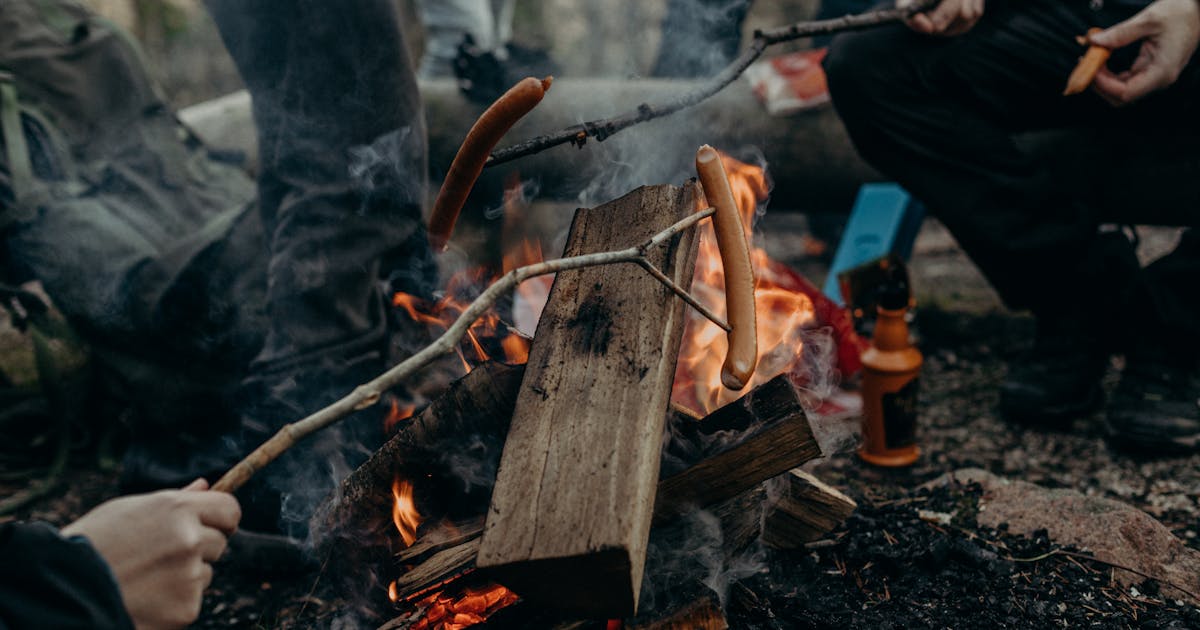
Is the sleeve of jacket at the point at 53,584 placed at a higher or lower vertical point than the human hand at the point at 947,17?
lower

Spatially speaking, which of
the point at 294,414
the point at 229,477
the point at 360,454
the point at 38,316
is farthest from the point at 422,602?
the point at 38,316

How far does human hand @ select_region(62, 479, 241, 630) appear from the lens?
43.3 inches

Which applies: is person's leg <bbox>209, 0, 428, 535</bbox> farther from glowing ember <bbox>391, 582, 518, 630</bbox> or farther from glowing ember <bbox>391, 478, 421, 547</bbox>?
glowing ember <bbox>391, 582, 518, 630</bbox>

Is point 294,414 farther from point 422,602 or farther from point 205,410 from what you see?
point 422,602

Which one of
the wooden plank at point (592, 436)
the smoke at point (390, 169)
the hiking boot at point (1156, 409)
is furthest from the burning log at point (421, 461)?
the hiking boot at point (1156, 409)

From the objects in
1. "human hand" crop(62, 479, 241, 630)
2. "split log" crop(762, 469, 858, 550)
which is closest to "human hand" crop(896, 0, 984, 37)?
"split log" crop(762, 469, 858, 550)

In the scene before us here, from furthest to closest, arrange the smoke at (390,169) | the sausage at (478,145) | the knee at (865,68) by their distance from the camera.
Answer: the knee at (865,68), the smoke at (390,169), the sausage at (478,145)

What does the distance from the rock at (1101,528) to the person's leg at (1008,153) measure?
0.85 metres

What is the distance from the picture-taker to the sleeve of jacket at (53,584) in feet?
3.37

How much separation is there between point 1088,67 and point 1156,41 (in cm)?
17

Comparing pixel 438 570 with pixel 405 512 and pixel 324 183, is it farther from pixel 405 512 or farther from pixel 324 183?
pixel 324 183

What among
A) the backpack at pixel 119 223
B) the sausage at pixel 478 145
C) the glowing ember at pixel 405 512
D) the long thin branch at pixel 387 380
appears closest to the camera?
the long thin branch at pixel 387 380

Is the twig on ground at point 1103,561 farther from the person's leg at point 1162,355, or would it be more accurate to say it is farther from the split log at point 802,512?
the person's leg at point 1162,355

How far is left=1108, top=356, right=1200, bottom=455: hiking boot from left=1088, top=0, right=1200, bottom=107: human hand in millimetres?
863
